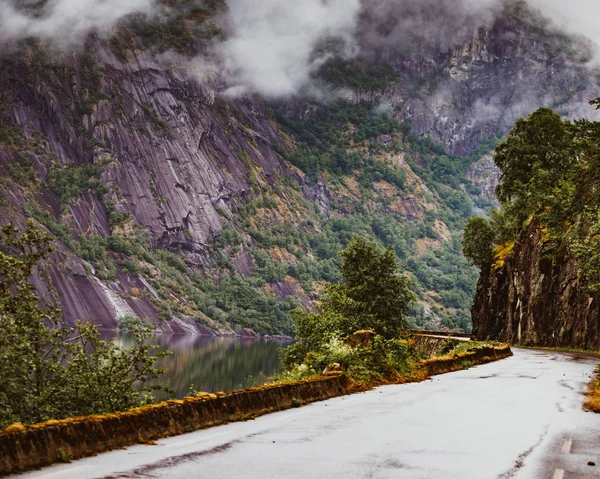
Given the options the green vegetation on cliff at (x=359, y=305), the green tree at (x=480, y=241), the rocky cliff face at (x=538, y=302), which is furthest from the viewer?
the green tree at (x=480, y=241)

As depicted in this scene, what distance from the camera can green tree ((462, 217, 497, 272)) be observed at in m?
82.8

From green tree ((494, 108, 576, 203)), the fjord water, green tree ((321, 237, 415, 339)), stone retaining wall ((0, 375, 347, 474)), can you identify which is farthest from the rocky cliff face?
stone retaining wall ((0, 375, 347, 474))

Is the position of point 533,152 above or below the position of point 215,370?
above

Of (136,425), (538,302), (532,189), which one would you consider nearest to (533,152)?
(532,189)

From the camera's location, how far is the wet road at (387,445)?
26.6 ft

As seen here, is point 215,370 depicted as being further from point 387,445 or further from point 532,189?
point 387,445

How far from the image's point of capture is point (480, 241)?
83.1 m

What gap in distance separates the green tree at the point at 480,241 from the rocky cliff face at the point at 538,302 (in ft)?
20.6

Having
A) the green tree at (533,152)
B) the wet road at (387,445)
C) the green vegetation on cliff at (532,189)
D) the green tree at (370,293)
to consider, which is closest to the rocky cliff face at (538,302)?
the green vegetation on cliff at (532,189)

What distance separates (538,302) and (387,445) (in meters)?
51.2

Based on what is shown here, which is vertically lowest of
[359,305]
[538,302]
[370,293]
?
[359,305]

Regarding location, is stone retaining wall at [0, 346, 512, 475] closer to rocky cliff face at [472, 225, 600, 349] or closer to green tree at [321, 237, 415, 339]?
rocky cliff face at [472, 225, 600, 349]

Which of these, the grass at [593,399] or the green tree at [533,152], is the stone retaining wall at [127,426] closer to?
the grass at [593,399]

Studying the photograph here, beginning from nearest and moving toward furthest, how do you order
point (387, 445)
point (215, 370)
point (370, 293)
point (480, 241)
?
point (387, 445)
point (370, 293)
point (480, 241)
point (215, 370)
